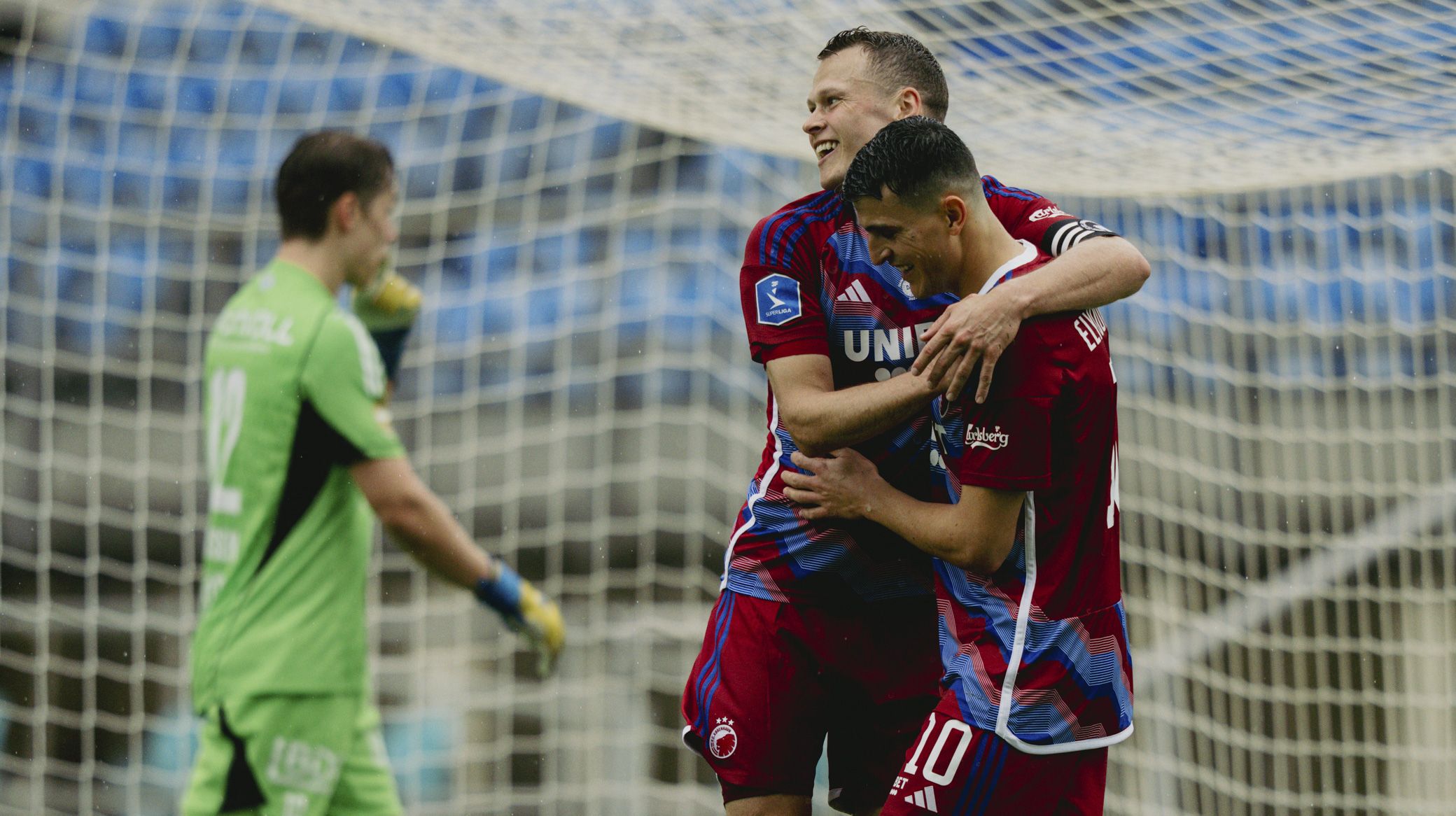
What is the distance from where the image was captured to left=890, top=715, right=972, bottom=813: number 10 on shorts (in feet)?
7.13

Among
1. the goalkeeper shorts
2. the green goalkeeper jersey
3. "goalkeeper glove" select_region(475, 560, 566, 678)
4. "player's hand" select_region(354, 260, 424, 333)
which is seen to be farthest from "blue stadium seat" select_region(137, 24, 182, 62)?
the goalkeeper shorts

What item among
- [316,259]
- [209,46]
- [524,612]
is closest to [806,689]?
[524,612]

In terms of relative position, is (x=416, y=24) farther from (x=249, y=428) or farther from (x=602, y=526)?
(x=249, y=428)

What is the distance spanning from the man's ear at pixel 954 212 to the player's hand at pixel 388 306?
1468 mm

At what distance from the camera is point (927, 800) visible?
7.16ft

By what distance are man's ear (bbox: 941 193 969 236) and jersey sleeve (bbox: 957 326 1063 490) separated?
0.63 feet

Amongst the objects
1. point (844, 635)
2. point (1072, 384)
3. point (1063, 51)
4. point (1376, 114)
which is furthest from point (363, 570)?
point (1376, 114)

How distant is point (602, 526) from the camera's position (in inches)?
239

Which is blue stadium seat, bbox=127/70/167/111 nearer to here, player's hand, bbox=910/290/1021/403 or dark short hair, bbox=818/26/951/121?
dark short hair, bbox=818/26/951/121

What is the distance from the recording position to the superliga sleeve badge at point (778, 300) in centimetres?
247

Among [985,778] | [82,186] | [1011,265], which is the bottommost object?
[985,778]

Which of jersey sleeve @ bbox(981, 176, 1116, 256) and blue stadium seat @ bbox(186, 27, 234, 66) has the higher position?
blue stadium seat @ bbox(186, 27, 234, 66)

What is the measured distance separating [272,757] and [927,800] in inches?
47.8

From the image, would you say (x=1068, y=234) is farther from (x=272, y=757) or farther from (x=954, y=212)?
(x=272, y=757)
